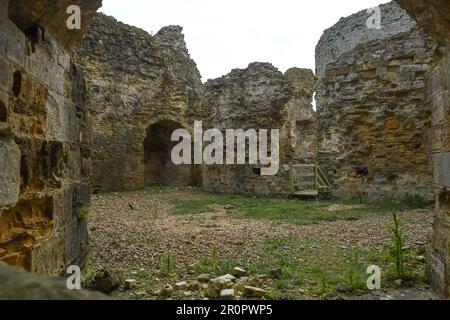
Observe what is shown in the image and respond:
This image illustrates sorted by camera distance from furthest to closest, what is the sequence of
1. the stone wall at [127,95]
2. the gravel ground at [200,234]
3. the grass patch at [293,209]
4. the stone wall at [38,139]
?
the stone wall at [127,95] < the grass patch at [293,209] < the gravel ground at [200,234] < the stone wall at [38,139]

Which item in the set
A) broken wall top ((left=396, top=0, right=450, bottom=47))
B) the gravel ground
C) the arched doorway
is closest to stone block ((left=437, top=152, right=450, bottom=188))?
broken wall top ((left=396, top=0, right=450, bottom=47))

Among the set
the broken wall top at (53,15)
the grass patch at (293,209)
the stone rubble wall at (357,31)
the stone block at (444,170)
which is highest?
the stone rubble wall at (357,31)

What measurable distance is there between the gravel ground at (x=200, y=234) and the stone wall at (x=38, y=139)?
119 centimetres

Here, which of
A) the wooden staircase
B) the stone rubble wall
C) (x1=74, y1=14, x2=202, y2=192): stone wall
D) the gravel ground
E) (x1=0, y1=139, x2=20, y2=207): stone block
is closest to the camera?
(x1=0, y1=139, x2=20, y2=207): stone block

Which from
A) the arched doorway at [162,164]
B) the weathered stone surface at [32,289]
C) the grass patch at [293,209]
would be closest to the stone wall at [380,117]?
the grass patch at [293,209]

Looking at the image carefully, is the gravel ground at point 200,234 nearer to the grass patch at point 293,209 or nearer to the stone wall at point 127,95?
the grass patch at point 293,209

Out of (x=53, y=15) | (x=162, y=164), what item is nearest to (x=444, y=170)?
(x=53, y=15)

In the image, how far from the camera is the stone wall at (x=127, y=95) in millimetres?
11383

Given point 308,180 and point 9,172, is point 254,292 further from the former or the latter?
point 308,180

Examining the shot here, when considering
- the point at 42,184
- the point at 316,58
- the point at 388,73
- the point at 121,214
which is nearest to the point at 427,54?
the point at 388,73

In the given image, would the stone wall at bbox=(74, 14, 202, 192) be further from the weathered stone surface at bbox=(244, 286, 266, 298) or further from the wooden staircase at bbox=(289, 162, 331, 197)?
the weathered stone surface at bbox=(244, 286, 266, 298)

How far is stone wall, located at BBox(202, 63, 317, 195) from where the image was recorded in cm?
1058

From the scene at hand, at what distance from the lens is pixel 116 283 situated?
118 inches

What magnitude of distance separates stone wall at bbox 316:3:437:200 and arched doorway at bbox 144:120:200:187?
276 inches
